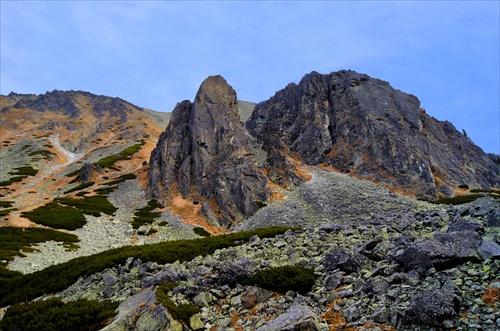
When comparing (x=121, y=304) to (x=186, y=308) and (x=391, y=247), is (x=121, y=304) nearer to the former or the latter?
(x=186, y=308)

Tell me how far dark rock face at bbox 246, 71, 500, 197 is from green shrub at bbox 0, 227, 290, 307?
169ft

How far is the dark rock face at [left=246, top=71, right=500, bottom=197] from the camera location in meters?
78.6

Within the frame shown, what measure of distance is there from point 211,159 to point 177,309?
63.3m

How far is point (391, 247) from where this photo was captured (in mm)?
16453

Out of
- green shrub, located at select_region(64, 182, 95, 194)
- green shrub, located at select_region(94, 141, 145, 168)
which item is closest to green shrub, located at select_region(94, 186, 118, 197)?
green shrub, located at select_region(64, 182, 95, 194)

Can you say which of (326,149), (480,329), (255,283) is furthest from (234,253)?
(326,149)

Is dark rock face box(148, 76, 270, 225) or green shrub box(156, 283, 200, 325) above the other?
dark rock face box(148, 76, 270, 225)

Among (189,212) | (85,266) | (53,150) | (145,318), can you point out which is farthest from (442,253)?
(53,150)

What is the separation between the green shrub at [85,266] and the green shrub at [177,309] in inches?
350

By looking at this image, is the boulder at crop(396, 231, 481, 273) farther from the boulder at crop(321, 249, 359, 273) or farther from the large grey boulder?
the large grey boulder

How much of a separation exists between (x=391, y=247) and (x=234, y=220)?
4714 cm

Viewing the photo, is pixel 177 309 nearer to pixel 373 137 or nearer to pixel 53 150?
pixel 373 137

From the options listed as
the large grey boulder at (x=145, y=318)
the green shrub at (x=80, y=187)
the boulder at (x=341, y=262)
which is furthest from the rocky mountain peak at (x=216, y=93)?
the large grey boulder at (x=145, y=318)

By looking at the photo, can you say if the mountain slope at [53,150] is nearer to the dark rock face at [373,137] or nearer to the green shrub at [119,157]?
the green shrub at [119,157]
